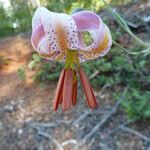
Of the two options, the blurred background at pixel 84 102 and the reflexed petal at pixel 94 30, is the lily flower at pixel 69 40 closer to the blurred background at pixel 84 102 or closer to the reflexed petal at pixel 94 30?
the reflexed petal at pixel 94 30

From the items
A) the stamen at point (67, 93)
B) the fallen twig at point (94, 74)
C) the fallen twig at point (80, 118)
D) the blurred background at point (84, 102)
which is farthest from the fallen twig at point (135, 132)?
the stamen at point (67, 93)

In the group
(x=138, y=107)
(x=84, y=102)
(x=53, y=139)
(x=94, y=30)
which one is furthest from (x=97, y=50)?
(x=84, y=102)

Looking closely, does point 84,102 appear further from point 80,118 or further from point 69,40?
point 69,40

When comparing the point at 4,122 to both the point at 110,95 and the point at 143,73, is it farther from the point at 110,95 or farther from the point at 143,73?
the point at 143,73

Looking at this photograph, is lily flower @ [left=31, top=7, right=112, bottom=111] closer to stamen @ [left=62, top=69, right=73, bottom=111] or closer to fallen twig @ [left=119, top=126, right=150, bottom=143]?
stamen @ [left=62, top=69, right=73, bottom=111]

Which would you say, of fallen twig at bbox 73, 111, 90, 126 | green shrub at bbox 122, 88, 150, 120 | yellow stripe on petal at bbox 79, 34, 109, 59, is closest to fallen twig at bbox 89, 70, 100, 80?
fallen twig at bbox 73, 111, 90, 126

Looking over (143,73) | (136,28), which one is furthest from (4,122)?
(136,28)
